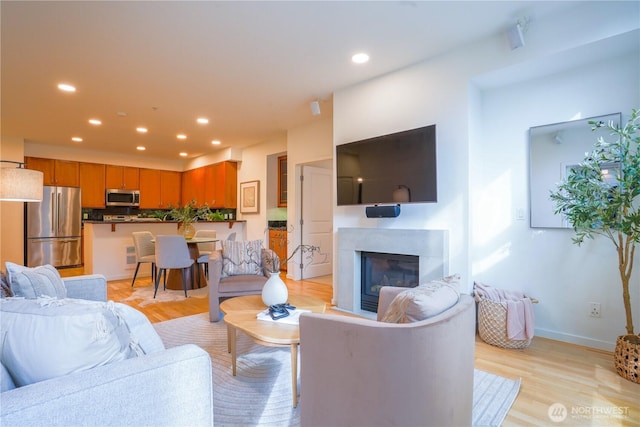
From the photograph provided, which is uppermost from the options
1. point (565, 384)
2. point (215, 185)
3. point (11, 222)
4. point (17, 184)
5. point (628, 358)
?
point (215, 185)

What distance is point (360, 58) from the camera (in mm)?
3027

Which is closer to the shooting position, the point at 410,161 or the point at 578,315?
the point at 578,315

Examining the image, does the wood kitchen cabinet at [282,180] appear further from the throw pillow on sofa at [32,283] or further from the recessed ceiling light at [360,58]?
the throw pillow on sofa at [32,283]

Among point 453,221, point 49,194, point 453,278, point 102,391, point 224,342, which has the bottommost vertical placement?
point 224,342

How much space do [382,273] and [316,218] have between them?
7.81ft

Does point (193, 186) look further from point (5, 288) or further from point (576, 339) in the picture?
point (576, 339)

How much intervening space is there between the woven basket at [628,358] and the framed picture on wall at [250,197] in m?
5.38

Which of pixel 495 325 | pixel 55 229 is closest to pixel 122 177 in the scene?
pixel 55 229

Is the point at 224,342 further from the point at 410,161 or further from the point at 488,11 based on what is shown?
the point at 488,11

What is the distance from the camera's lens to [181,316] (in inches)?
134

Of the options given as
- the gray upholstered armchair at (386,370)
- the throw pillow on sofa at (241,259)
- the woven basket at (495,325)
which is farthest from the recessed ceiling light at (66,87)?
the woven basket at (495,325)

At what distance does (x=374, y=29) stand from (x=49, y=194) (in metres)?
6.89

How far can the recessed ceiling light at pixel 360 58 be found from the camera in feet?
9.75

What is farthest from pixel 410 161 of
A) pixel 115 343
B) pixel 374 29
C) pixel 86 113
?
pixel 86 113
